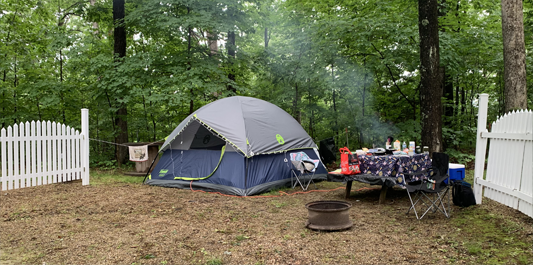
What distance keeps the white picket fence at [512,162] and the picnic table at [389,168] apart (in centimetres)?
82

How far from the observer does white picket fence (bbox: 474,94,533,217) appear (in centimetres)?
367

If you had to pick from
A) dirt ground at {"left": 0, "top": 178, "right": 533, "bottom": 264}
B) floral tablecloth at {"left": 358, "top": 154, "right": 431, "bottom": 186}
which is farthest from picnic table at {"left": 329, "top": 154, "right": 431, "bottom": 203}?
dirt ground at {"left": 0, "top": 178, "right": 533, "bottom": 264}

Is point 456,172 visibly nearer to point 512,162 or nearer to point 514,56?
point 512,162

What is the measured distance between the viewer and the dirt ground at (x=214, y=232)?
3.27 metres

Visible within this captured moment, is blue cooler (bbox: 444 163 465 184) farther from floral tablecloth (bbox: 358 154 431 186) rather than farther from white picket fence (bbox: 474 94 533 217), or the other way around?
white picket fence (bbox: 474 94 533 217)

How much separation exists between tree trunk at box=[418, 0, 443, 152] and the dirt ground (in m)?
1.35

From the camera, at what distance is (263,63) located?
10742 millimetres

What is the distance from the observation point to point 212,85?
28.9 feet

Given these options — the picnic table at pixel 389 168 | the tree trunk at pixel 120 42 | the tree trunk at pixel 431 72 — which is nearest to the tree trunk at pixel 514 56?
the tree trunk at pixel 431 72

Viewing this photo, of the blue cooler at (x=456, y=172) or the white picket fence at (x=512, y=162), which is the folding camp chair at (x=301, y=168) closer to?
the blue cooler at (x=456, y=172)

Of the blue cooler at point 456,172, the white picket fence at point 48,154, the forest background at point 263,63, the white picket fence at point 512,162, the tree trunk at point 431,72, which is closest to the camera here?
the white picket fence at point 512,162

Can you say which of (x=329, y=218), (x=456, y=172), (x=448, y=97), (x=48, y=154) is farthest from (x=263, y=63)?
(x=329, y=218)

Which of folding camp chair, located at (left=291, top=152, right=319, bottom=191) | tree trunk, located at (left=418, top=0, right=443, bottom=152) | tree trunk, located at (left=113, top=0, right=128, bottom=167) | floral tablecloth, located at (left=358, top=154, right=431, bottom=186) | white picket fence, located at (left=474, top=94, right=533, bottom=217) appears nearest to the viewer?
white picket fence, located at (left=474, top=94, right=533, bottom=217)

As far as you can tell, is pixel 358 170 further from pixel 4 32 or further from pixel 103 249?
pixel 4 32
